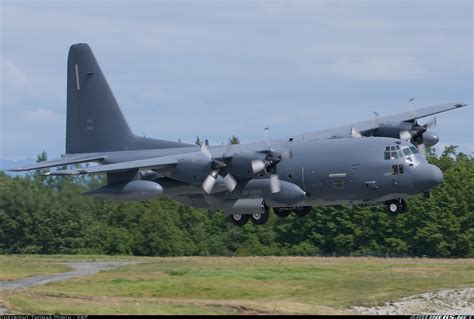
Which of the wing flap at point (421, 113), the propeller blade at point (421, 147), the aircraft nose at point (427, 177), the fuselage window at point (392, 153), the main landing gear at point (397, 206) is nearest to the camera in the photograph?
the aircraft nose at point (427, 177)

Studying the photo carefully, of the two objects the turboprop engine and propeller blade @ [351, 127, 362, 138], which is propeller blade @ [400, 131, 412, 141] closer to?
the turboprop engine

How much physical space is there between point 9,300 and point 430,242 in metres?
53.4

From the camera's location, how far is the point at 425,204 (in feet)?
299

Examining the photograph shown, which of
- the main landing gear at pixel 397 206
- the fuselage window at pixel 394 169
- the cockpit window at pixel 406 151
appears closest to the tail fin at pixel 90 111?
the main landing gear at pixel 397 206

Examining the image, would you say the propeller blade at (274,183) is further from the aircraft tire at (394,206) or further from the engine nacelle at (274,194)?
the aircraft tire at (394,206)

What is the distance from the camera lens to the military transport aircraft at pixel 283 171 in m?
54.7

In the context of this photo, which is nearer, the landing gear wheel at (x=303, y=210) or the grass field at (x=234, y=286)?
the grass field at (x=234, y=286)

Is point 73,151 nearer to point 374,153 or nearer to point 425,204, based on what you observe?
point 374,153

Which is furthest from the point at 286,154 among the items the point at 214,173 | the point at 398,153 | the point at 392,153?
the point at 398,153

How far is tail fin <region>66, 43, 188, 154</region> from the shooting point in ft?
213

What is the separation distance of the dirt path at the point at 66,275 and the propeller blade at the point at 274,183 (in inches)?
429

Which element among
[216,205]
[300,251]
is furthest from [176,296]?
[300,251]

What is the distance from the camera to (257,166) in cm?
5434

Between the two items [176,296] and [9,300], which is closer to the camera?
[9,300]
